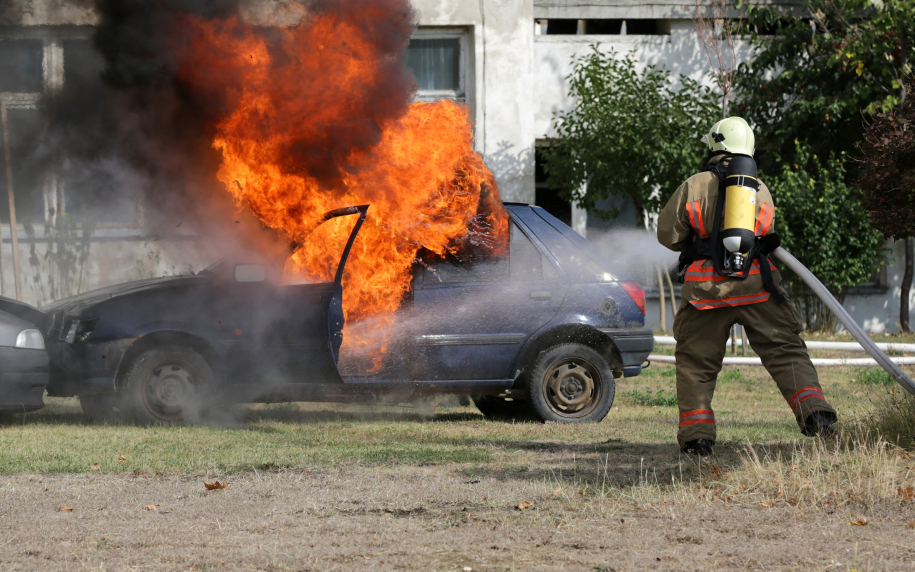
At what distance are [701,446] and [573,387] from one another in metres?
2.40

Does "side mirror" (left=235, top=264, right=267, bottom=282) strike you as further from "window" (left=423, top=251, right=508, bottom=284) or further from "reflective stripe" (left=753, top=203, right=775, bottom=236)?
"reflective stripe" (left=753, top=203, right=775, bottom=236)

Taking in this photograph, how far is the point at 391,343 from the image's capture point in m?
7.55

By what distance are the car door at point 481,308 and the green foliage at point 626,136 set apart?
793 centimetres

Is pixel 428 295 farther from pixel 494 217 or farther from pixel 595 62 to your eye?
pixel 595 62

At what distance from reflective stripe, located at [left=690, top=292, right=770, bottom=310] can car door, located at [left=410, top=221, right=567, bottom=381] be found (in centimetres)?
232

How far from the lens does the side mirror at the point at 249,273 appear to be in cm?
743

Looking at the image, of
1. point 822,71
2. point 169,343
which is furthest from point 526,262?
point 822,71

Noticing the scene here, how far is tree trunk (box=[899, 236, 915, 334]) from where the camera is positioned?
17.6m

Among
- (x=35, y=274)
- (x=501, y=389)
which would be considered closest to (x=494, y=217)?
(x=501, y=389)

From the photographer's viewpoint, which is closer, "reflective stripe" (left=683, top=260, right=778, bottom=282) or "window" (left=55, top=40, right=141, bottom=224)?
"reflective stripe" (left=683, top=260, right=778, bottom=282)

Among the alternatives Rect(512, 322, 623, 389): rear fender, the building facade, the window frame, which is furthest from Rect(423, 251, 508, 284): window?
the window frame

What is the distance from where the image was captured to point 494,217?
310 inches

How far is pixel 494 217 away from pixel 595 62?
30.2 ft

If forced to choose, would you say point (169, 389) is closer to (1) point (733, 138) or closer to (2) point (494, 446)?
(2) point (494, 446)
